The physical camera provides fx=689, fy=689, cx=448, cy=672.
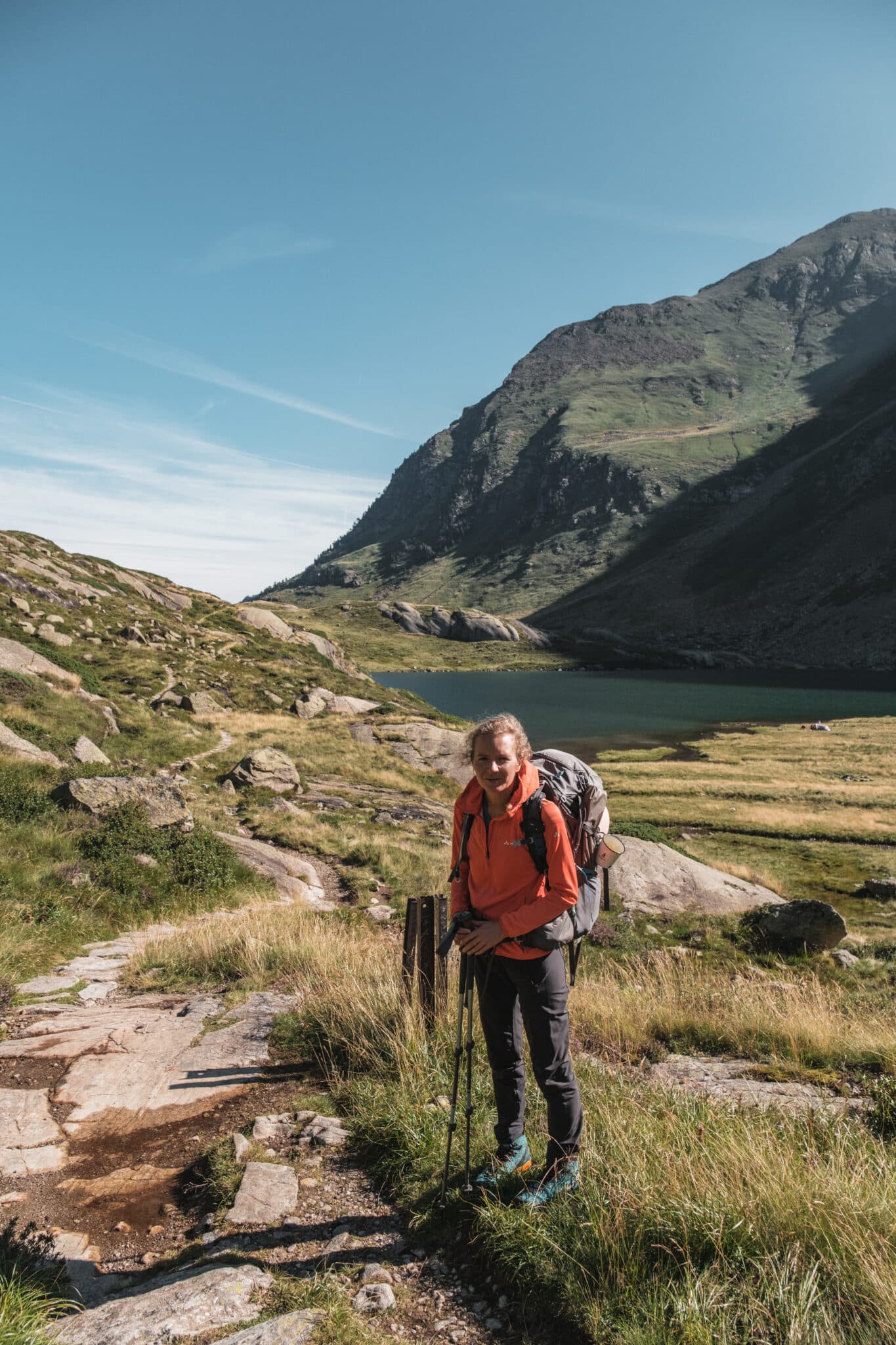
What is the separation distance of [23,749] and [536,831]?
1650 cm

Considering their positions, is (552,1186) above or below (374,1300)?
above

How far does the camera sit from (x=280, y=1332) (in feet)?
10.1

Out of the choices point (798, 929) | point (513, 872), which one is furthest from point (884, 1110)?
point (798, 929)

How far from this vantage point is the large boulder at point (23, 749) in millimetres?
16109

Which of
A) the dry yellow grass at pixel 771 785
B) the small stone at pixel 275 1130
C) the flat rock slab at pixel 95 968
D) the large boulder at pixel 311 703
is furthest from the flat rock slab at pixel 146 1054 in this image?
the large boulder at pixel 311 703

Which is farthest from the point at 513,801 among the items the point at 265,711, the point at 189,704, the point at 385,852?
the point at 265,711

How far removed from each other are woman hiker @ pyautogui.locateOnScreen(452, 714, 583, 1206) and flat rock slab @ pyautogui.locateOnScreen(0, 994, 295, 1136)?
2.78 metres

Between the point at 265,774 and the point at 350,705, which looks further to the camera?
the point at 350,705

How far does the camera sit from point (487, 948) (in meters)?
4.02

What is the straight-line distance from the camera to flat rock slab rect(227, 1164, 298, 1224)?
4.07 metres

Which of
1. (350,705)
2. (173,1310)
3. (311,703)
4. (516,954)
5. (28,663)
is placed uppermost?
(28,663)

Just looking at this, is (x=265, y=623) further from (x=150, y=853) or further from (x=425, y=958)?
(x=425, y=958)

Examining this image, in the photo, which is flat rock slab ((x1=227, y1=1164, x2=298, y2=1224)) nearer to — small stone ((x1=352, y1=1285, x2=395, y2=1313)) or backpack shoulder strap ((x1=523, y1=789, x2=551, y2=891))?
small stone ((x1=352, y1=1285, x2=395, y2=1313))

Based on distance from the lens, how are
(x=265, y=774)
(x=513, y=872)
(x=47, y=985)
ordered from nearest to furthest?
1. (x=513, y=872)
2. (x=47, y=985)
3. (x=265, y=774)
